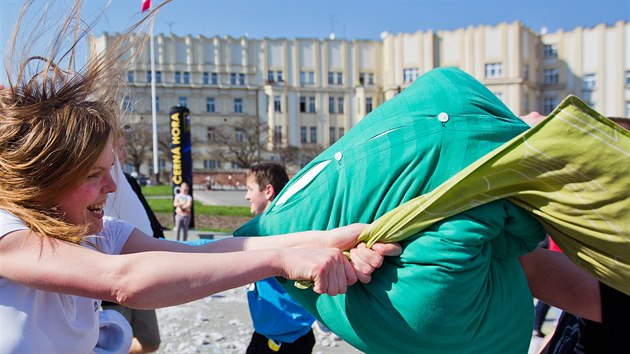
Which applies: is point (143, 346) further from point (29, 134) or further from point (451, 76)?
point (451, 76)

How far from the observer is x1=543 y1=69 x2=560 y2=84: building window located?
56719 millimetres

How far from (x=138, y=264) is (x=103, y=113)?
51 cm

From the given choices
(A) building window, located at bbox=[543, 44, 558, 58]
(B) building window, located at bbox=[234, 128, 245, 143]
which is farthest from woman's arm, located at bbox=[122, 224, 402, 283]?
(A) building window, located at bbox=[543, 44, 558, 58]

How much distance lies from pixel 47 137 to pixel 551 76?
207 feet

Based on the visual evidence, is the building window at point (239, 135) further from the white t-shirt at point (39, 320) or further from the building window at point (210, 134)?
the white t-shirt at point (39, 320)

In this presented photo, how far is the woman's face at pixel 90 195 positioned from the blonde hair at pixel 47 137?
23mm

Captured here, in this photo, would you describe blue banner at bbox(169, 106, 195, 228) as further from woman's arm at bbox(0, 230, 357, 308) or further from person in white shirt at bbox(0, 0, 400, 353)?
woman's arm at bbox(0, 230, 357, 308)

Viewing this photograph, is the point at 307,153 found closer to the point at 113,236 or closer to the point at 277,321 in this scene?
the point at 277,321

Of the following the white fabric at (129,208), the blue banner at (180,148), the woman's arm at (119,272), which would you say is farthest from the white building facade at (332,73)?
the woman's arm at (119,272)

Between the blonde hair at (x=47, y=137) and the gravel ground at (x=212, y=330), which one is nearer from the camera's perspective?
the blonde hair at (x=47, y=137)

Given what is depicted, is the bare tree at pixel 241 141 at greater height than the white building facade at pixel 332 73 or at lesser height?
lesser

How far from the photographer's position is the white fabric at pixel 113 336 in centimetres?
192

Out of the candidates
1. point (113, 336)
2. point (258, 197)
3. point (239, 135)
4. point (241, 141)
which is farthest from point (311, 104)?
point (113, 336)

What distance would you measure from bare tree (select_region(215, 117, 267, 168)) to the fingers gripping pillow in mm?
51247
